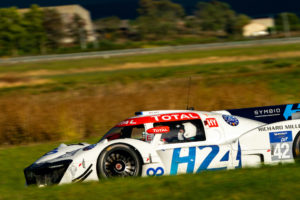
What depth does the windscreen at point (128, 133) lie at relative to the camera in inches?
300

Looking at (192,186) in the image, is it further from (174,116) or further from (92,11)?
(92,11)

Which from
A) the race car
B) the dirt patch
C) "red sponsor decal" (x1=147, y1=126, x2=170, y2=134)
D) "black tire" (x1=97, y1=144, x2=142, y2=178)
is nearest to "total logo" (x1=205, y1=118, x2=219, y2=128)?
the race car

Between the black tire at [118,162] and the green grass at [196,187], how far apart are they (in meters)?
0.32

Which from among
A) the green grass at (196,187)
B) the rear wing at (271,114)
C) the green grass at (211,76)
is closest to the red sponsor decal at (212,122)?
the green grass at (196,187)

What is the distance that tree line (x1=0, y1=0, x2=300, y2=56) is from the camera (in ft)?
151

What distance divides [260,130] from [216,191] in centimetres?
189

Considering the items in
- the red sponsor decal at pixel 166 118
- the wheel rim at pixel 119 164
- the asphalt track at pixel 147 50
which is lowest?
the asphalt track at pixel 147 50

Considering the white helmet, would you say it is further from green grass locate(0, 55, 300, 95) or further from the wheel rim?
green grass locate(0, 55, 300, 95)

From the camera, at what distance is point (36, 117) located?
15.5 meters

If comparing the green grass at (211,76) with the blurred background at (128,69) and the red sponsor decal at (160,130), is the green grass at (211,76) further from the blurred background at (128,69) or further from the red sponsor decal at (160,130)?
the red sponsor decal at (160,130)

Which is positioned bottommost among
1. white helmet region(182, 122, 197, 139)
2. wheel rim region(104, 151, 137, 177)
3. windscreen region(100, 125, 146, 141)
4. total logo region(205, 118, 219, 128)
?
wheel rim region(104, 151, 137, 177)

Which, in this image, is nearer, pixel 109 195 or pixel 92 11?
pixel 109 195

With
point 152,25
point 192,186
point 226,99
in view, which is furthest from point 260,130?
point 152,25

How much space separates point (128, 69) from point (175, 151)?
20.9 m
